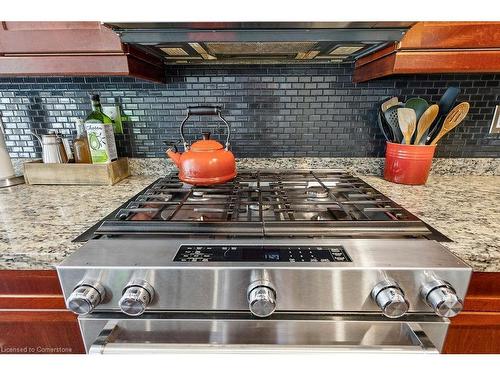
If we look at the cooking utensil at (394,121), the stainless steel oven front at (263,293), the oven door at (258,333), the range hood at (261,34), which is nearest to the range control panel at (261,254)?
the stainless steel oven front at (263,293)

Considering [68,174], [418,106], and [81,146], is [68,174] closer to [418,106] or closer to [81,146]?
[81,146]

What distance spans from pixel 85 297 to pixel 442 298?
2.31 ft

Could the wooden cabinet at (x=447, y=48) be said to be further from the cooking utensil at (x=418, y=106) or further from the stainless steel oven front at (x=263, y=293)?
the stainless steel oven front at (x=263, y=293)

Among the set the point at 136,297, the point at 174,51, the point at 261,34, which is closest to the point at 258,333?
the point at 136,297

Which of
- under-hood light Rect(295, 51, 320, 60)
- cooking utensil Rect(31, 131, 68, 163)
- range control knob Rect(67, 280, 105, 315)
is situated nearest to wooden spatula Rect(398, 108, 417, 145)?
under-hood light Rect(295, 51, 320, 60)

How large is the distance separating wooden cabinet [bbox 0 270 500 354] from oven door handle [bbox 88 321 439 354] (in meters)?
0.14

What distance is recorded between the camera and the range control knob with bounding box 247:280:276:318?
50 cm

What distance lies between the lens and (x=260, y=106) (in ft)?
3.90

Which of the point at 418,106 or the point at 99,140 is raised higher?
the point at 418,106

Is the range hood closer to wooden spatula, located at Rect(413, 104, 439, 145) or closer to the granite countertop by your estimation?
→ wooden spatula, located at Rect(413, 104, 439, 145)

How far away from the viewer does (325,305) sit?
553 millimetres

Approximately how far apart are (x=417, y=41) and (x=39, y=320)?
52.3 inches

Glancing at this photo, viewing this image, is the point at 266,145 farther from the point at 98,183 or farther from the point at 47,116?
the point at 47,116

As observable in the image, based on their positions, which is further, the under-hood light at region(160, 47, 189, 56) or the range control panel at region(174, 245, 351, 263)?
the under-hood light at region(160, 47, 189, 56)
